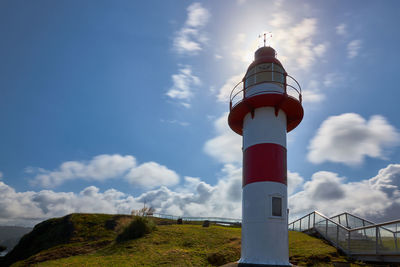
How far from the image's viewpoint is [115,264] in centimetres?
1475

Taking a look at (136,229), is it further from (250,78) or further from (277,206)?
(250,78)

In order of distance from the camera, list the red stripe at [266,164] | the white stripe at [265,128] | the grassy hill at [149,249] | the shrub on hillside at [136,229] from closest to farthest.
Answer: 1. the red stripe at [266,164]
2. the white stripe at [265,128]
3. the grassy hill at [149,249]
4. the shrub on hillside at [136,229]

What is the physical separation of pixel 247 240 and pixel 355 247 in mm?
7674

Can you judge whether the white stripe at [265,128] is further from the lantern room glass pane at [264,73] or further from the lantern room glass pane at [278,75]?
the lantern room glass pane at [264,73]

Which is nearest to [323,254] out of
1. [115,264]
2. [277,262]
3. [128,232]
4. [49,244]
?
[277,262]

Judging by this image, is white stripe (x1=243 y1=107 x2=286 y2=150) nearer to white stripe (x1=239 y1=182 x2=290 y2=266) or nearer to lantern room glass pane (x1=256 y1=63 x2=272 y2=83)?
lantern room glass pane (x1=256 y1=63 x2=272 y2=83)

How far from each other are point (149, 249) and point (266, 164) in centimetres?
950

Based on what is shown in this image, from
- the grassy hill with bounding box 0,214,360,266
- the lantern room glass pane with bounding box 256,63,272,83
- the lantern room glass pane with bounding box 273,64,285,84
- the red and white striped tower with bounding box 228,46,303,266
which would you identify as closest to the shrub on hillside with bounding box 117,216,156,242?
the grassy hill with bounding box 0,214,360,266

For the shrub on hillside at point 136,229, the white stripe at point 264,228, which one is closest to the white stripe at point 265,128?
the white stripe at point 264,228

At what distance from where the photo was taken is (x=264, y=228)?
471 inches

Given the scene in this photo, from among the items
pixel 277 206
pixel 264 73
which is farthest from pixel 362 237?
pixel 264 73

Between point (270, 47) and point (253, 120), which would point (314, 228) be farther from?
point (270, 47)

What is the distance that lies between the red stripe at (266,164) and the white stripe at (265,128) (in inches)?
12.2

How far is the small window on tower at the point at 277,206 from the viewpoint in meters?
12.2
